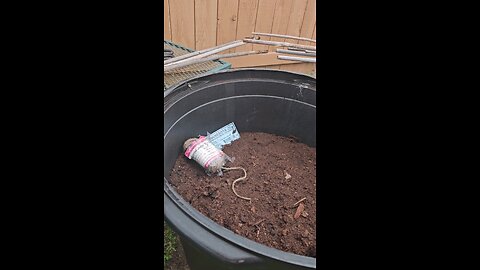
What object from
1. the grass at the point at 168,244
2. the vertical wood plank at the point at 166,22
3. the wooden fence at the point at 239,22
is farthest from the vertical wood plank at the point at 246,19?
the grass at the point at 168,244

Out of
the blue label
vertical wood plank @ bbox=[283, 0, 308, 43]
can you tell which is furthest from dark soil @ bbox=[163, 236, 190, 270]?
vertical wood plank @ bbox=[283, 0, 308, 43]

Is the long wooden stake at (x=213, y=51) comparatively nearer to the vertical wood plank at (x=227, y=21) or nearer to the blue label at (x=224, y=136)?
the vertical wood plank at (x=227, y=21)

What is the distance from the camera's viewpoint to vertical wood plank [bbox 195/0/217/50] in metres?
1.78

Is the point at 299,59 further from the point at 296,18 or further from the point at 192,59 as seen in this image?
the point at 192,59

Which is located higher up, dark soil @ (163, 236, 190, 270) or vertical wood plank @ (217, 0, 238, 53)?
vertical wood plank @ (217, 0, 238, 53)

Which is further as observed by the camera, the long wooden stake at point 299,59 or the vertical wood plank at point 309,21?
the vertical wood plank at point 309,21

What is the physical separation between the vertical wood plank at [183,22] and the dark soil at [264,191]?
752mm

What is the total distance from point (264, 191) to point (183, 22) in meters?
1.10

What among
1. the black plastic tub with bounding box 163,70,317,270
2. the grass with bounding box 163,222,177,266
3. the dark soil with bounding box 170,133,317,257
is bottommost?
the grass with bounding box 163,222,177,266

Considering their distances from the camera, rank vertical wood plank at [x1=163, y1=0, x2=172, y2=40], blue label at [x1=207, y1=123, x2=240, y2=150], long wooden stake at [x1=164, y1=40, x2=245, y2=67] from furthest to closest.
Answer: vertical wood plank at [x1=163, y1=0, x2=172, y2=40] → long wooden stake at [x1=164, y1=40, x2=245, y2=67] → blue label at [x1=207, y1=123, x2=240, y2=150]

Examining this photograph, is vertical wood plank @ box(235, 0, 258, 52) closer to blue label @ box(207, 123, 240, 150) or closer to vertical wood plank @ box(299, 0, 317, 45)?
vertical wood plank @ box(299, 0, 317, 45)

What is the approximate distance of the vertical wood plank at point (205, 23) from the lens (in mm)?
1776

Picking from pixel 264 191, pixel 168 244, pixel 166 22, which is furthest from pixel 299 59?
pixel 168 244

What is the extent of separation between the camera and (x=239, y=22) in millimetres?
1900
